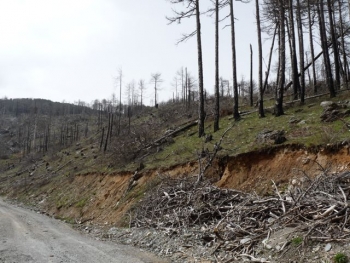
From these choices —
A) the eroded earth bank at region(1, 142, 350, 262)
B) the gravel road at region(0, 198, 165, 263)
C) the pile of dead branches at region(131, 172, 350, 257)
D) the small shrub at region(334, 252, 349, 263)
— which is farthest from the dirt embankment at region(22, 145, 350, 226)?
the small shrub at region(334, 252, 349, 263)

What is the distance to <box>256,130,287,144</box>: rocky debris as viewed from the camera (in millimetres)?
12023

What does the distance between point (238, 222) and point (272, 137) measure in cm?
499

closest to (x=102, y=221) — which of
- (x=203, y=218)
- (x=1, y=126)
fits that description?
(x=203, y=218)

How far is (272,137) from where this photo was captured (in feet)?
41.3

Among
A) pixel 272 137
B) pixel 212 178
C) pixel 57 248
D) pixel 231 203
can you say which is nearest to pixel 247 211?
pixel 231 203

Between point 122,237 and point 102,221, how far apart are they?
3.72 meters

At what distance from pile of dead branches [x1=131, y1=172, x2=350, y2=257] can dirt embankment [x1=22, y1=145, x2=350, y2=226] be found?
78 centimetres

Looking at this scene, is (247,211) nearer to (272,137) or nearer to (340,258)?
(340,258)

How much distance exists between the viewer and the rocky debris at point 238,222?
6.65m

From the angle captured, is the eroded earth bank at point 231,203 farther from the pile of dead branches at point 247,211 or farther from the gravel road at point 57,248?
the gravel road at point 57,248

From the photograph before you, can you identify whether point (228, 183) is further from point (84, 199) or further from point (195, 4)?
point (195, 4)

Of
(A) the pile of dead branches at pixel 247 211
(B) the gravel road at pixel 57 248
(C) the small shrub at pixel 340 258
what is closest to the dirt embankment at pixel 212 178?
(A) the pile of dead branches at pixel 247 211

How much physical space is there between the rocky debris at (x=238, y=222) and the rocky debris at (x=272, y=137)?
112 inches

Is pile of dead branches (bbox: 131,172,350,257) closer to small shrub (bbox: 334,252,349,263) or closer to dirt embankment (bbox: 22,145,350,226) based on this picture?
small shrub (bbox: 334,252,349,263)
